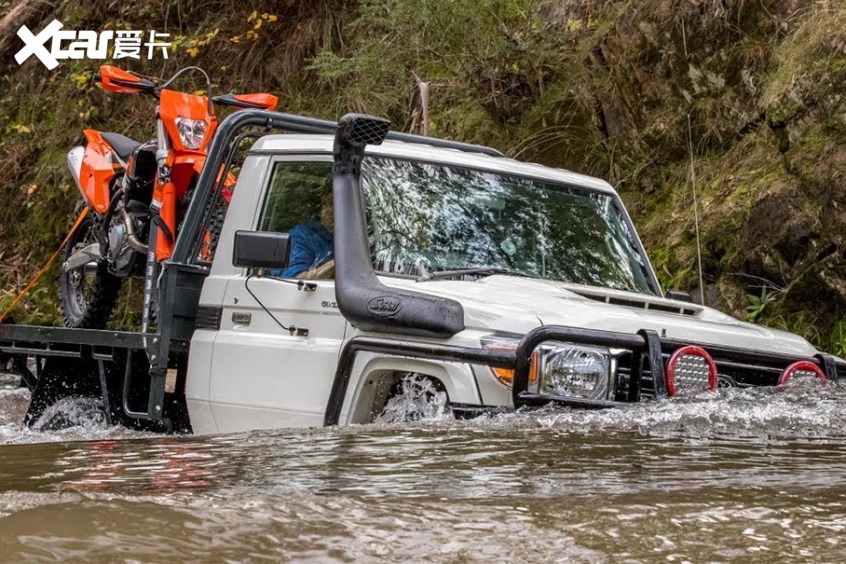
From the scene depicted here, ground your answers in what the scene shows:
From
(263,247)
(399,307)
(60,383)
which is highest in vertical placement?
(263,247)

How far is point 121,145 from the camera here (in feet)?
25.0

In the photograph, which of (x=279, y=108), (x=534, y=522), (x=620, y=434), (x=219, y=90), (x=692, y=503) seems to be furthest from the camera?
(x=219, y=90)

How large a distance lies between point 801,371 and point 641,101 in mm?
5638

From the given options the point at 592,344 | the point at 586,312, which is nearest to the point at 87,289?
the point at 586,312

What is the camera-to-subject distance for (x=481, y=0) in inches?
428

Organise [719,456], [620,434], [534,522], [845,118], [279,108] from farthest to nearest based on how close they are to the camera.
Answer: [279,108]
[845,118]
[620,434]
[719,456]
[534,522]

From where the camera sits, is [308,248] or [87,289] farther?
[87,289]

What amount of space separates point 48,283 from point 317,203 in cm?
950

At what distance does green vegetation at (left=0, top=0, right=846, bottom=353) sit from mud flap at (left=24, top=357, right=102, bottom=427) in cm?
452

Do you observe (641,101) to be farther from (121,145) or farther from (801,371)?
(801,371)

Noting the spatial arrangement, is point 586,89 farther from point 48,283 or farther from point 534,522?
point 534,522

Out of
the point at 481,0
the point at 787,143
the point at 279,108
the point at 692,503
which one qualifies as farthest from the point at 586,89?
the point at 692,503

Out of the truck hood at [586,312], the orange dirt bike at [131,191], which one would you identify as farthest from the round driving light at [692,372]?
the orange dirt bike at [131,191]

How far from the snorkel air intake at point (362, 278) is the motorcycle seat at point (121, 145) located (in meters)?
2.58
